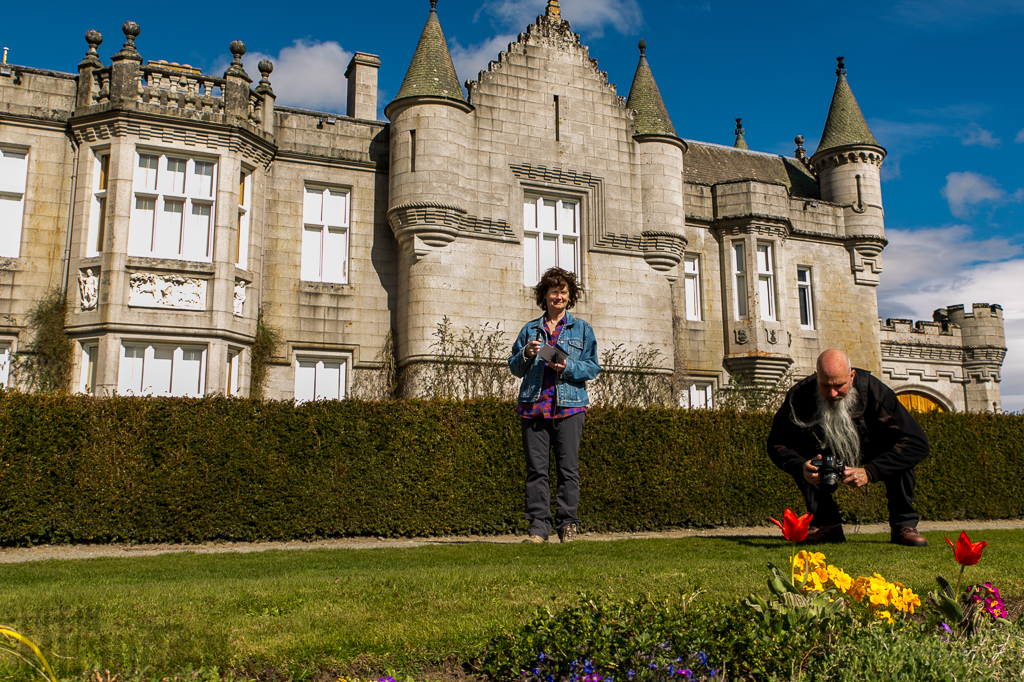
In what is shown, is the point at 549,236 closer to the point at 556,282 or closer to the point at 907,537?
the point at 556,282

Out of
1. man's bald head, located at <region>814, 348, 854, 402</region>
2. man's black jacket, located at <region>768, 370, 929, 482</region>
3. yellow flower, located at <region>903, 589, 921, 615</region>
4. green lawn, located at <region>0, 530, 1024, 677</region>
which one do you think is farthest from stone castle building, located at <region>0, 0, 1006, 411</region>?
yellow flower, located at <region>903, 589, 921, 615</region>

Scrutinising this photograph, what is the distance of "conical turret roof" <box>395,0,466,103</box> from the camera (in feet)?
49.7

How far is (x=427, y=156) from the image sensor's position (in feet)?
48.7

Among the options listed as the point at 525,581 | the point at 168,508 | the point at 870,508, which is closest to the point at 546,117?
the point at 870,508

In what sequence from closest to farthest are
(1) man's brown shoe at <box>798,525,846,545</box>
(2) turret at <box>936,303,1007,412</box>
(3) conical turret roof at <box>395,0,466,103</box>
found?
(1) man's brown shoe at <box>798,525,846,545</box>
(3) conical turret roof at <box>395,0,466,103</box>
(2) turret at <box>936,303,1007,412</box>

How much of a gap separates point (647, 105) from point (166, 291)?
10.5 meters

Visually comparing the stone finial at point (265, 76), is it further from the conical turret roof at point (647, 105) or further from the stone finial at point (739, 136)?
the stone finial at point (739, 136)

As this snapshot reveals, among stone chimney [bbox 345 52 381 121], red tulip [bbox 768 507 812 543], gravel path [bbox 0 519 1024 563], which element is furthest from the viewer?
stone chimney [bbox 345 52 381 121]

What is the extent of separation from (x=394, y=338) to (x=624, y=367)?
4509mm

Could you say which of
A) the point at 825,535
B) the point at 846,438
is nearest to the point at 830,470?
the point at 846,438

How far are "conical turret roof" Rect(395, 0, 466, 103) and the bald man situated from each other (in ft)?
36.6

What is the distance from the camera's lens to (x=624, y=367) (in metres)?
15.4

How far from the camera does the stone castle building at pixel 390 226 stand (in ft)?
44.2

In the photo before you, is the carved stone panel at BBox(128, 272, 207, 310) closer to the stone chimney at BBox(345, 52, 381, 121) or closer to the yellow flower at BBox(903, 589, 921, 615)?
the stone chimney at BBox(345, 52, 381, 121)
